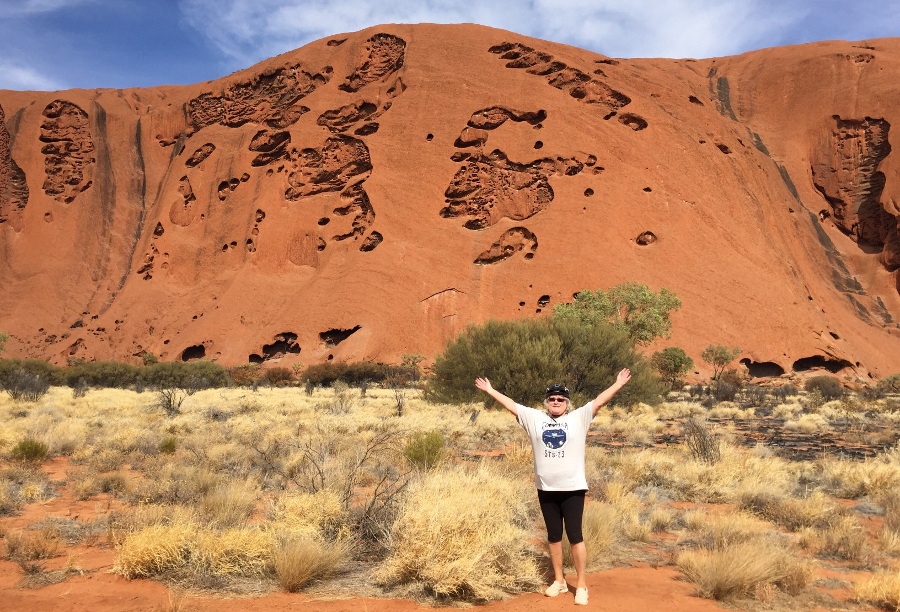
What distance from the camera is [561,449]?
14.9 ft

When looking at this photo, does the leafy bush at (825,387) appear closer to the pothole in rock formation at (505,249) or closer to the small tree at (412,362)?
the pothole in rock formation at (505,249)

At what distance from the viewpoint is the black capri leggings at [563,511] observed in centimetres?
450

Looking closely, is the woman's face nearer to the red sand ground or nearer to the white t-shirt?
the white t-shirt

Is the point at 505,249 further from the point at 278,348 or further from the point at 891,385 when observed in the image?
the point at 891,385

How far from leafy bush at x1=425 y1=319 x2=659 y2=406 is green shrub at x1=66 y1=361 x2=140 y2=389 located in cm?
2129

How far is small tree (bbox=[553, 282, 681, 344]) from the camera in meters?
30.5

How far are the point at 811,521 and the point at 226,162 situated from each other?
55.5 m

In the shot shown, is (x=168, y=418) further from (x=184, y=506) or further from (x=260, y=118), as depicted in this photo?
(x=260, y=118)

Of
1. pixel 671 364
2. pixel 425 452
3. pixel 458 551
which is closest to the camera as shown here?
pixel 458 551

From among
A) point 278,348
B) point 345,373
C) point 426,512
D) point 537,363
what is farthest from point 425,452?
point 278,348

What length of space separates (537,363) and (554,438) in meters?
12.4

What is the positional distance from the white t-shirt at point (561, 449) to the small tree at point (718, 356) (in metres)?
34.7

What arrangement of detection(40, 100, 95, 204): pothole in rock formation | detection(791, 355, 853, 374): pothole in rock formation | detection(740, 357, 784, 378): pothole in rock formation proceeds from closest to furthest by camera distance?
detection(740, 357, 784, 378): pothole in rock formation → detection(791, 355, 853, 374): pothole in rock formation → detection(40, 100, 95, 204): pothole in rock formation

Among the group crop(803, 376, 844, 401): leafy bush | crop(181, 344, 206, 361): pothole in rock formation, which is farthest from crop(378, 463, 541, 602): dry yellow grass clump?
crop(181, 344, 206, 361): pothole in rock formation
